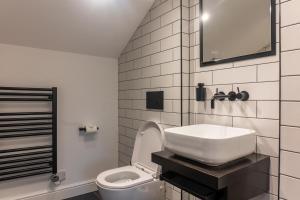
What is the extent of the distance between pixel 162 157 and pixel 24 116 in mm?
1448

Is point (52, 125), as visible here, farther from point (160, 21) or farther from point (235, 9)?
point (235, 9)

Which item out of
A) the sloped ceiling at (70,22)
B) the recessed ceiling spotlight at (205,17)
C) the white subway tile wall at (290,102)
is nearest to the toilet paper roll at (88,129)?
the sloped ceiling at (70,22)

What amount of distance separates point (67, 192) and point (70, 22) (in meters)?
1.69

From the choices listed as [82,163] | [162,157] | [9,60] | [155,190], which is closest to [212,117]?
[162,157]

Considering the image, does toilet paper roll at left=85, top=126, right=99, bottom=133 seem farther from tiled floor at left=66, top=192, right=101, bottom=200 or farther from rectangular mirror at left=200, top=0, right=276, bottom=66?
rectangular mirror at left=200, top=0, right=276, bottom=66

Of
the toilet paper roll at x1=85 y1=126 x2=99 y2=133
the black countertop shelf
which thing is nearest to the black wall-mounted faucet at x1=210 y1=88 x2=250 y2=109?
the black countertop shelf

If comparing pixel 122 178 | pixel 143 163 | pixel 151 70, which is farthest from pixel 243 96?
pixel 122 178

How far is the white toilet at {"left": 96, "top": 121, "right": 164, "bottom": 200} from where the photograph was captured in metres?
1.46

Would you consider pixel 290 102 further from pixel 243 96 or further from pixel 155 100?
pixel 155 100

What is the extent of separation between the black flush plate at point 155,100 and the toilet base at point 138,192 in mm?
616

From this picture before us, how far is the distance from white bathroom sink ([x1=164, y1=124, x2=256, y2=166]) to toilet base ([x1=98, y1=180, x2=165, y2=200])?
516 millimetres

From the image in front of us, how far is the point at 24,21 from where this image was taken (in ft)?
5.73

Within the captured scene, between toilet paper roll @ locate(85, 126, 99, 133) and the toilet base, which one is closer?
the toilet base

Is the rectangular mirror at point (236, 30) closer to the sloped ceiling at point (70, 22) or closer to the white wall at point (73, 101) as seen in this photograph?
the sloped ceiling at point (70, 22)
